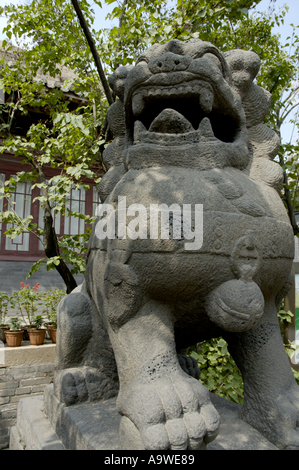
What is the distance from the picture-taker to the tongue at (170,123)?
4.91ft

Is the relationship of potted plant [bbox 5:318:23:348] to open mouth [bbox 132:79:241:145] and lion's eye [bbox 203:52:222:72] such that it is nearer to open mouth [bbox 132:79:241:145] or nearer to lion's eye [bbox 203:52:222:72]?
open mouth [bbox 132:79:241:145]

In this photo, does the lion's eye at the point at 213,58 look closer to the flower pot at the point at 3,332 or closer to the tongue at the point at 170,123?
the tongue at the point at 170,123

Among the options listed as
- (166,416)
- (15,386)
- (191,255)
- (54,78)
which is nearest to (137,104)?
(191,255)

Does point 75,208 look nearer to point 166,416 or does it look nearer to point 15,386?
point 15,386

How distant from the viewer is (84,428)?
1.52 meters

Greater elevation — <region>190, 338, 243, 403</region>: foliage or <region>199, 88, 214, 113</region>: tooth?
<region>199, 88, 214, 113</region>: tooth

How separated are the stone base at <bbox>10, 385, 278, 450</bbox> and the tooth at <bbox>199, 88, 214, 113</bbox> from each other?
4.59 ft

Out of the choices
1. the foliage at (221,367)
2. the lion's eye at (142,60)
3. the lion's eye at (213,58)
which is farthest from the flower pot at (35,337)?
the lion's eye at (213,58)

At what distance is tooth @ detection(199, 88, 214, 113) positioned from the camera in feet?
4.92

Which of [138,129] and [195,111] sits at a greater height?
[195,111]

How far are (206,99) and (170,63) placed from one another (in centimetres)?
22
